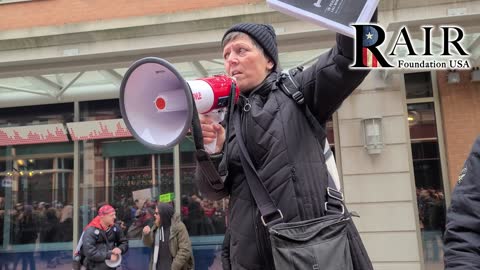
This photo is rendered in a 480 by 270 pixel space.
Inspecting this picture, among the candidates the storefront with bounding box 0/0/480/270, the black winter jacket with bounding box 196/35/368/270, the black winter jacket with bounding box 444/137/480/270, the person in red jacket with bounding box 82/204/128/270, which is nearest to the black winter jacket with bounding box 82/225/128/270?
the person in red jacket with bounding box 82/204/128/270

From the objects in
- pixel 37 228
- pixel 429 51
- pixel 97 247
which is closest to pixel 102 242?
pixel 97 247

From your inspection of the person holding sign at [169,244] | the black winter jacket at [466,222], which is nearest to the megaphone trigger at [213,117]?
the black winter jacket at [466,222]

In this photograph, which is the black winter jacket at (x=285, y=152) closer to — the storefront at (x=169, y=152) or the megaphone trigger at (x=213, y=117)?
the megaphone trigger at (x=213, y=117)

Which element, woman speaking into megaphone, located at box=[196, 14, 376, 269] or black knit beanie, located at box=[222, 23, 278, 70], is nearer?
woman speaking into megaphone, located at box=[196, 14, 376, 269]

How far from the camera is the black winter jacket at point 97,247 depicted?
20.1 ft

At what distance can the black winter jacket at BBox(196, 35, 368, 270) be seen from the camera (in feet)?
5.55

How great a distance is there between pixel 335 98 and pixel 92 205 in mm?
8069

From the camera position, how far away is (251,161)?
181 cm

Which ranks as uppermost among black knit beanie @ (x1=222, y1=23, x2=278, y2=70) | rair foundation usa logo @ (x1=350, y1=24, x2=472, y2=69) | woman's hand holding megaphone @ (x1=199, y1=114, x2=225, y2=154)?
rair foundation usa logo @ (x1=350, y1=24, x2=472, y2=69)

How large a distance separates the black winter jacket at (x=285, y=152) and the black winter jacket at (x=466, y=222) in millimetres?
513

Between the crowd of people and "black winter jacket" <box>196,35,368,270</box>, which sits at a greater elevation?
"black winter jacket" <box>196,35,368,270</box>

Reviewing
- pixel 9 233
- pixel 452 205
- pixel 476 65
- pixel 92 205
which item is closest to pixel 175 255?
pixel 92 205

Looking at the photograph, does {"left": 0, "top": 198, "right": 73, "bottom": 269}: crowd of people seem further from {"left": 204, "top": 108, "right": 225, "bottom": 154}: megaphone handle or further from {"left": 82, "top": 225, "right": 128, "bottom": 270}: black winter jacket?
{"left": 204, "top": 108, "right": 225, "bottom": 154}: megaphone handle

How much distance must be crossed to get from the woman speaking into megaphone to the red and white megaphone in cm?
11
